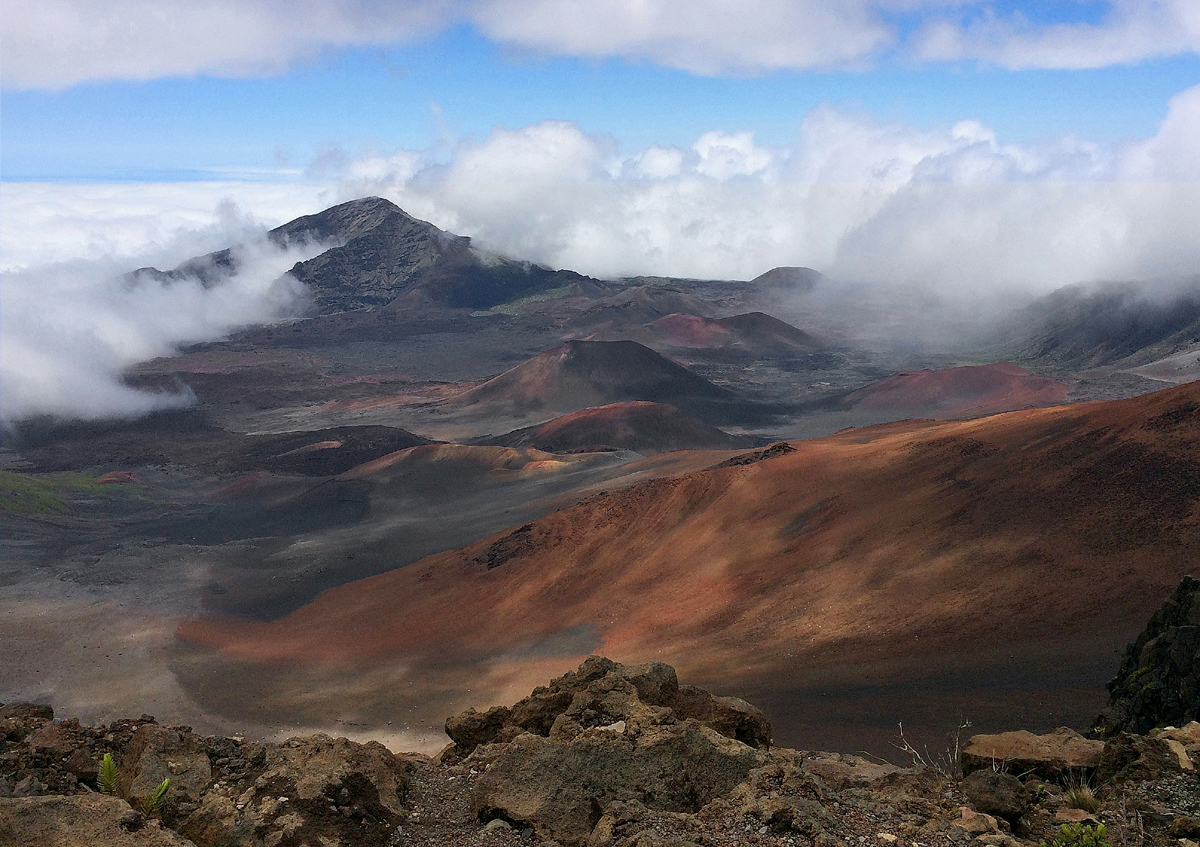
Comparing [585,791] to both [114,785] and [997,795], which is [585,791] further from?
[114,785]

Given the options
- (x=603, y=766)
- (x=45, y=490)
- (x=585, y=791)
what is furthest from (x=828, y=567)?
(x=45, y=490)

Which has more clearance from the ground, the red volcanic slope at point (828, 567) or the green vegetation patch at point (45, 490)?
the green vegetation patch at point (45, 490)

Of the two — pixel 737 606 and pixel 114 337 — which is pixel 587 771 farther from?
pixel 114 337

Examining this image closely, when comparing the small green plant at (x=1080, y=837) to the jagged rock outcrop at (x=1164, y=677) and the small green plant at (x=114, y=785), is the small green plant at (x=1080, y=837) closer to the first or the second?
the jagged rock outcrop at (x=1164, y=677)

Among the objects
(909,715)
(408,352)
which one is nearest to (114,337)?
(408,352)

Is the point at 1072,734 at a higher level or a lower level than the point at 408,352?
lower

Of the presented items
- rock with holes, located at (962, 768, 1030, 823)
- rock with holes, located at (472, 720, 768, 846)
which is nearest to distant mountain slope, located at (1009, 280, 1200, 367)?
rock with holes, located at (962, 768, 1030, 823)

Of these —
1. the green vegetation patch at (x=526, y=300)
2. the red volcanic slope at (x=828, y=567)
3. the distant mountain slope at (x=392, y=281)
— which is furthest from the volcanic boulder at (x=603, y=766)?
the distant mountain slope at (x=392, y=281)
